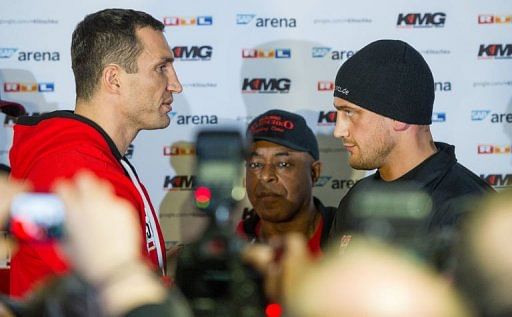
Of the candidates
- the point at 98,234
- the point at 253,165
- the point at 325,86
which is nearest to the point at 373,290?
the point at 98,234

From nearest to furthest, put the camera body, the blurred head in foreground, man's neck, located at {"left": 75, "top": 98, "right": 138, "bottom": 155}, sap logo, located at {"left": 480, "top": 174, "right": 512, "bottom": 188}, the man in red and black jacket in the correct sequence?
the blurred head in foreground < the camera body < the man in red and black jacket < man's neck, located at {"left": 75, "top": 98, "right": 138, "bottom": 155} < sap logo, located at {"left": 480, "top": 174, "right": 512, "bottom": 188}

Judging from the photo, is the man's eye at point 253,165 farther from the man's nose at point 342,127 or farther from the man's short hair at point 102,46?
the man's short hair at point 102,46

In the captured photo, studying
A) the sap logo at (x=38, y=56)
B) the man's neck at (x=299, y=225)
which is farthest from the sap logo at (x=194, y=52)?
the man's neck at (x=299, y=225)

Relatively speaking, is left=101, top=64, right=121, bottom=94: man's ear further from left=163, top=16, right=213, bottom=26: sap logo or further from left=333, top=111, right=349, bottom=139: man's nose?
left=163, top=16, right=213, bottom=26: sap logo

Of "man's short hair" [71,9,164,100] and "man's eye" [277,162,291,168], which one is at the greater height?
"man's short hair" [71,9,164,100]

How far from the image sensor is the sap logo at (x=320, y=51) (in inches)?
Result: 121

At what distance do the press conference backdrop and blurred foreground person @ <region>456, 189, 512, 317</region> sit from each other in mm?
2395

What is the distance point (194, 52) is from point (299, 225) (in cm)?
89

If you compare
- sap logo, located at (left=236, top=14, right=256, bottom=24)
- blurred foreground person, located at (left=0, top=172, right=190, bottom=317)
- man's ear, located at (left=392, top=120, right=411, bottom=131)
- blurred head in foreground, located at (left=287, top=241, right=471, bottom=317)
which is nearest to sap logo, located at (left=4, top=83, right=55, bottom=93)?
sap logo, located at (left=236, top=14, right=256, bottom=24)

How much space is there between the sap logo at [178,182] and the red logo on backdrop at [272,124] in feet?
1.49

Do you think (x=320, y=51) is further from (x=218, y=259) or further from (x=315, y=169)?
(x=218, y=259)

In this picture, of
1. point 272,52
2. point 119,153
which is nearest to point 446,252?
point 119,153

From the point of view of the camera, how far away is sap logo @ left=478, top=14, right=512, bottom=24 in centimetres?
305

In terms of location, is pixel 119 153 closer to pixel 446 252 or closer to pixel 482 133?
pixel 446 252
